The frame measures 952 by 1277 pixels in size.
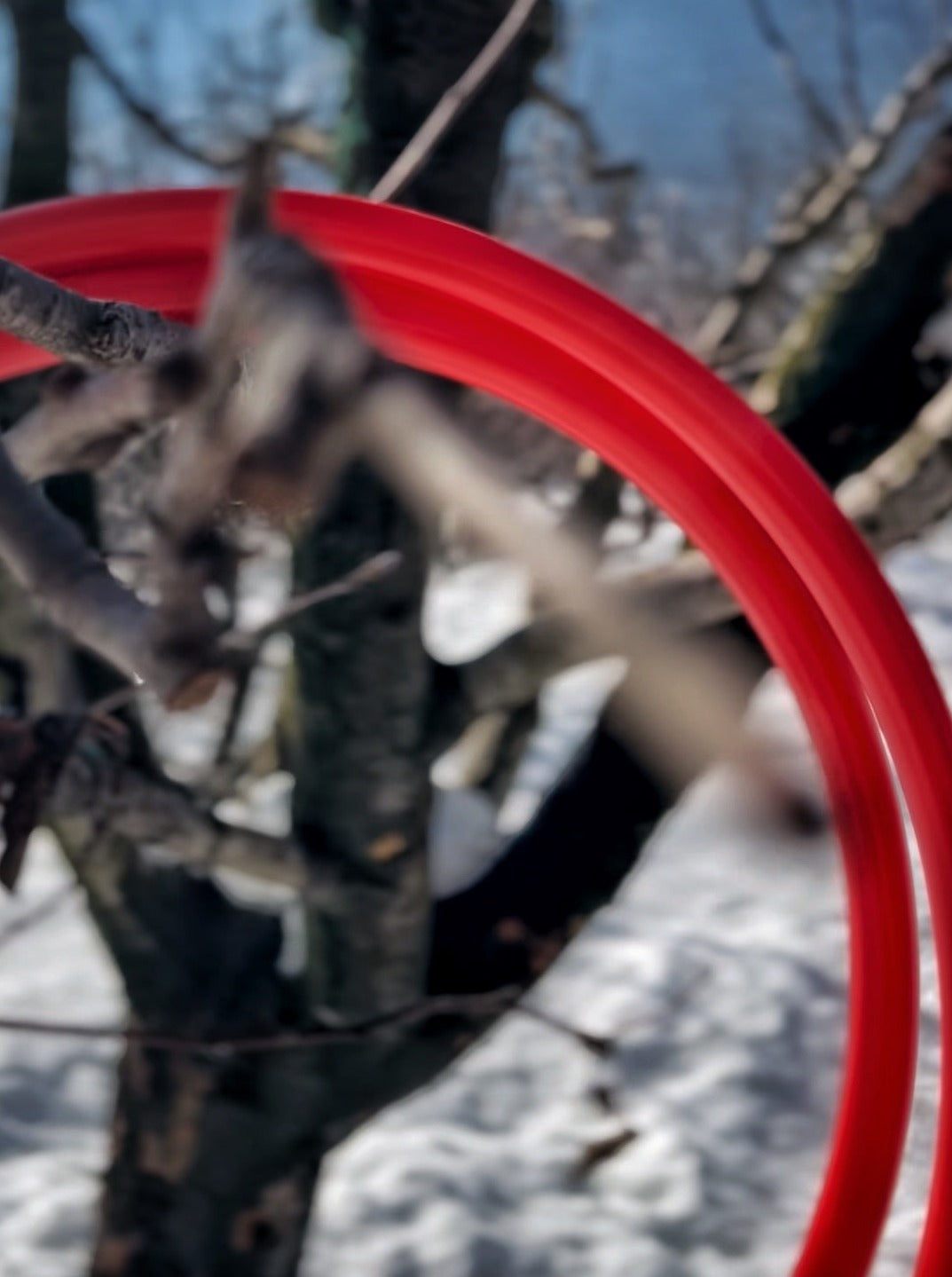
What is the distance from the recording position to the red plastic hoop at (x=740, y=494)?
35.0 inches

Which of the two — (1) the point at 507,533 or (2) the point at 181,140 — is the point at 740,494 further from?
(2) the point at 181,140

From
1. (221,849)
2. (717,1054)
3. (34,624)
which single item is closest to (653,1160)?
(717,1054)

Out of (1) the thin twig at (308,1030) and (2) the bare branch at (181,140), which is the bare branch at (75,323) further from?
(2) the bare branch at (181,140)

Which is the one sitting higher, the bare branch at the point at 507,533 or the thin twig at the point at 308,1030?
the thin twig at the point at 308,1030

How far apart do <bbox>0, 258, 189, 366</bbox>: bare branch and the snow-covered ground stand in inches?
49.4

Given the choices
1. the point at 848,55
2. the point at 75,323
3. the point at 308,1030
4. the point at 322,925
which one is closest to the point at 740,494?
the point at 75,323

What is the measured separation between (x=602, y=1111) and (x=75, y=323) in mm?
2268

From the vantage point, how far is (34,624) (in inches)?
56.7

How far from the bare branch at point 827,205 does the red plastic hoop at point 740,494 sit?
3.90 feet

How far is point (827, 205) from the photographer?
246 cm

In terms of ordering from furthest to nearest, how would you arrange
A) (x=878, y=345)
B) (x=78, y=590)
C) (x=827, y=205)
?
(x=827, y=205) < (x=878, y=345) < (x=78, y=590)

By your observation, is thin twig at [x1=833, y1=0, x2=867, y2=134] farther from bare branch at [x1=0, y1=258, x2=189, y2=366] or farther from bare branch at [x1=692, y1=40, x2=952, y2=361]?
bare branch at [x1=0, y1=258, x2=189, y2=366]

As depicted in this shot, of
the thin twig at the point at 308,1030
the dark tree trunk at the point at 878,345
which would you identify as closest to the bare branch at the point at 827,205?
the dark tree trunk at the point at 878,345

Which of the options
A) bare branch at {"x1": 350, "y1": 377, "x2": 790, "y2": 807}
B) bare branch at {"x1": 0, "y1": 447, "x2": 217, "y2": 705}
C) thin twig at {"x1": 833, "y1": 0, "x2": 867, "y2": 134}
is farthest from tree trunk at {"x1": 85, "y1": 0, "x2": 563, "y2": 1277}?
thin twig at {"x1": 833, "y1": 0, "x2": 867, "y2": 134}
